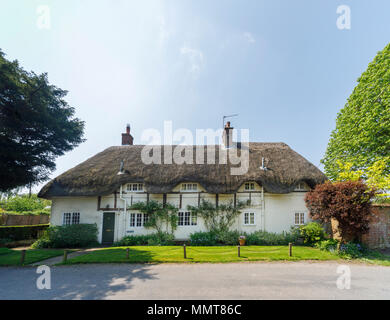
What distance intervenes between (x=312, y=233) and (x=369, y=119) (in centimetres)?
923

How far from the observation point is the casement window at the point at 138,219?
13.8 meters

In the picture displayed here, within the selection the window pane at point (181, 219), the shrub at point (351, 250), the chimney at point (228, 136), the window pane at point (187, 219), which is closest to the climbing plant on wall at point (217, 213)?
the window pane at point (187, 219)

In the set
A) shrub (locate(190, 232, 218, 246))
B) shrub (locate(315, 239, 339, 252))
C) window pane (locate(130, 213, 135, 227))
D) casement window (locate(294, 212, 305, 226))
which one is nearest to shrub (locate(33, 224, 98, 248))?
window pane (locate(130, 213, 135, 227))

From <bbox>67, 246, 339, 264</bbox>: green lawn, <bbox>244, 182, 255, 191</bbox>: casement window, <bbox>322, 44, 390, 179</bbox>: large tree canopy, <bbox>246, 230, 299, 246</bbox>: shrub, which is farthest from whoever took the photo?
<bbox>244, 182, 255, 191</bbox>: casement window

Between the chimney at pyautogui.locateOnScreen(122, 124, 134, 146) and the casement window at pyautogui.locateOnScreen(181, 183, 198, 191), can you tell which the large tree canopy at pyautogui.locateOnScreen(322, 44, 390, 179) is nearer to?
the casement window at pyautogui.locateOnScreen(181, 183, 198, 191)

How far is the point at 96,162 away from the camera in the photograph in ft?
52.7

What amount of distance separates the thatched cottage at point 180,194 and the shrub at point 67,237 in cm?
78

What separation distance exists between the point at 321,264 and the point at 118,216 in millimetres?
13010

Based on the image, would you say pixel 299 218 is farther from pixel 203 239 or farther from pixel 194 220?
pixel 194 220

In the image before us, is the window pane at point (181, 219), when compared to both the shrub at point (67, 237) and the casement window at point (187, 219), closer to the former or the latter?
the casement window at point (187, 219)

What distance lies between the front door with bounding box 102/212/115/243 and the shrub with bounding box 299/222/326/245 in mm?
13703

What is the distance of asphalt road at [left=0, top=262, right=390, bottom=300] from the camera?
545 centimetres
